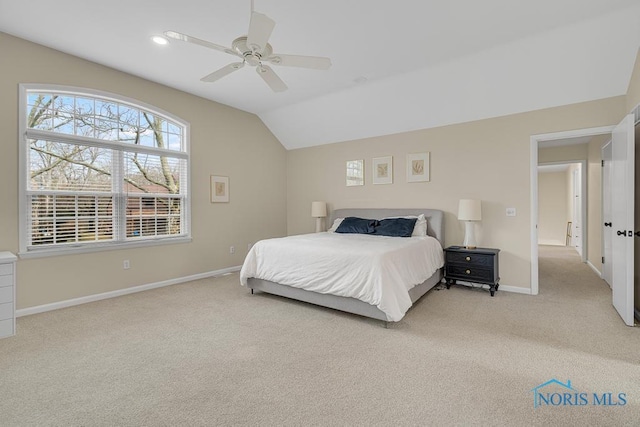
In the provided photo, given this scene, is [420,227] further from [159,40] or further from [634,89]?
[159,40]

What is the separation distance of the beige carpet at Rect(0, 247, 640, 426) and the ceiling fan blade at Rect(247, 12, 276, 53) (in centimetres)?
244

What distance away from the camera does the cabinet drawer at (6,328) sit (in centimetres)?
286

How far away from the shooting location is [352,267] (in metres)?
3.18

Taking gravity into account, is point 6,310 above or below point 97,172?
below

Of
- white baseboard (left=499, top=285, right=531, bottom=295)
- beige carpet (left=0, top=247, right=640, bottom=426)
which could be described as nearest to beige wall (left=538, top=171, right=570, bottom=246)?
white baseboard (left=499, top=285, right=531, bottom=295)

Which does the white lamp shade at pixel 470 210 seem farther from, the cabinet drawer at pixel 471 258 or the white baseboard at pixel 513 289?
the white baseboard at pixel 513 289

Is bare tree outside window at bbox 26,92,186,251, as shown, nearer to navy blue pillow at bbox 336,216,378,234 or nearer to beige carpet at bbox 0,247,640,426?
beige carpet at bbox 0,247,640,426

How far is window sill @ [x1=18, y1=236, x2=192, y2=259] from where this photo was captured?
3502mm

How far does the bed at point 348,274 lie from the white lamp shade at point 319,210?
1.97m

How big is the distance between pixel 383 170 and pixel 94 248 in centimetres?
445

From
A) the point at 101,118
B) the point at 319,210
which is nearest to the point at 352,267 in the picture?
the point at 319,210

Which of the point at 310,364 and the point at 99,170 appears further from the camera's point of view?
the point at 99,170

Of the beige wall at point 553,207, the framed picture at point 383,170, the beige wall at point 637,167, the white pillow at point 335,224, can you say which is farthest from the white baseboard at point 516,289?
the beige wall at point 553,207

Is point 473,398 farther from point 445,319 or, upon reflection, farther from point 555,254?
point 555,254
